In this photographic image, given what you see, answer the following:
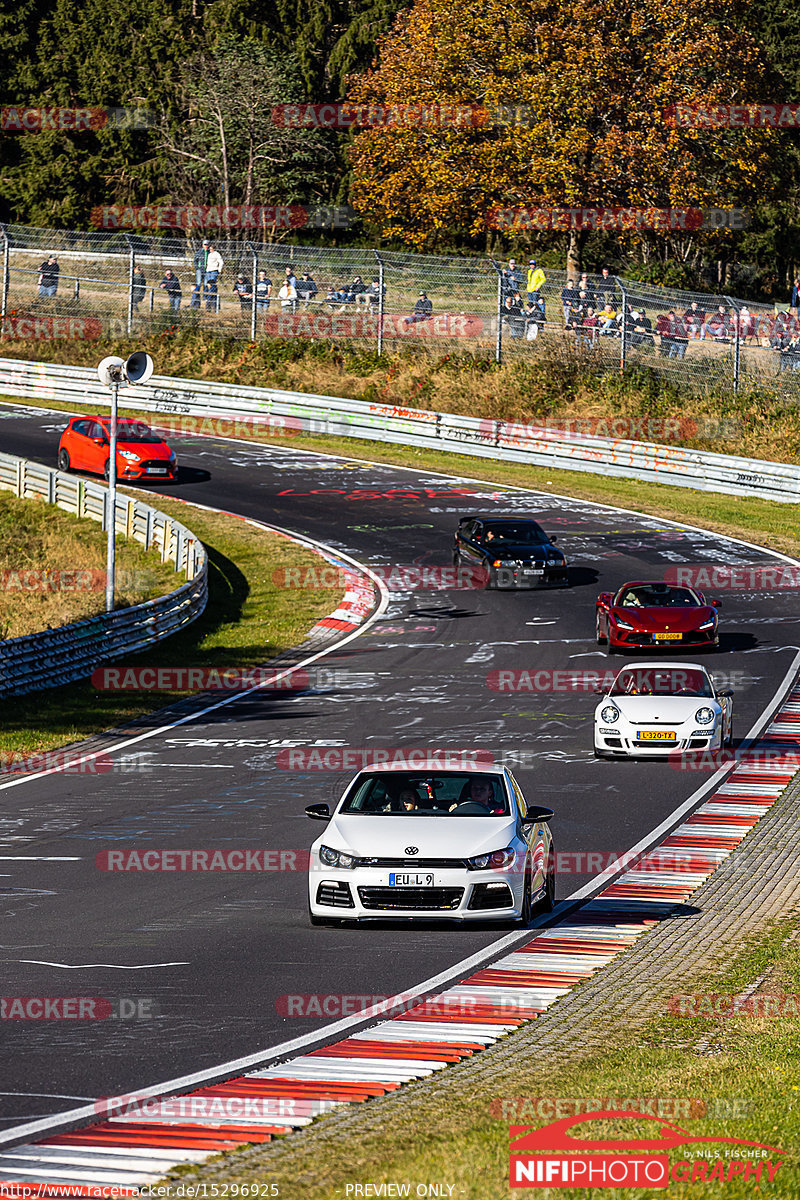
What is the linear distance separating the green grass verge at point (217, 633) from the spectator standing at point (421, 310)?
44.2ft

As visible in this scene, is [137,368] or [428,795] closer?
[428,795]

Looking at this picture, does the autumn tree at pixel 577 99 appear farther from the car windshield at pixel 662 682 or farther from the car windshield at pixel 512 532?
the car windshield at pixel 662 682

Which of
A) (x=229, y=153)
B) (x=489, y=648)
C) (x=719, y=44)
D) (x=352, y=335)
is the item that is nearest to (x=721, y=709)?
(x=489, y=648)

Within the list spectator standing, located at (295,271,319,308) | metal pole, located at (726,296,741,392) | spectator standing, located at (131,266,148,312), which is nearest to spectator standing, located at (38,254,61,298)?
spectator standing, located at (131,266,148,312)

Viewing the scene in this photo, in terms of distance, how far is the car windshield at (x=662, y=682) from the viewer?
20797mm

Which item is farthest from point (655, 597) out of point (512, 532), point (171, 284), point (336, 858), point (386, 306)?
point (171, 284)

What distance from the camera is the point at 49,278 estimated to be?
2210 inches

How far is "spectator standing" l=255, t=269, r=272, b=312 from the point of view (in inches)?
2083

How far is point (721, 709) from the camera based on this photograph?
20.4 meters

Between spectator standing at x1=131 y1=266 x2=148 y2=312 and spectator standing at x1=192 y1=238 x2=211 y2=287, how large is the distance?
181 cm

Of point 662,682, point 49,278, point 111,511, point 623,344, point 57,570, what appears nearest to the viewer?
point 662,682

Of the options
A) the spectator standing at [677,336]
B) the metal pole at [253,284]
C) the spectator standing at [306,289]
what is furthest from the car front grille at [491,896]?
the spectator standing at [306,289]

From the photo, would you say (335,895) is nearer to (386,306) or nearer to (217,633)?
(217,633)

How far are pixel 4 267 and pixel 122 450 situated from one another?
17.0m
